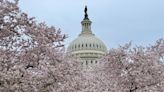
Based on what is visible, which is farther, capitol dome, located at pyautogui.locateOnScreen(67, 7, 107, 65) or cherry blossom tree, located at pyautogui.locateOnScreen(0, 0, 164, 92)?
capitol dome, located at pyautogui.locateOnScreen(67, 7, 107, 65)

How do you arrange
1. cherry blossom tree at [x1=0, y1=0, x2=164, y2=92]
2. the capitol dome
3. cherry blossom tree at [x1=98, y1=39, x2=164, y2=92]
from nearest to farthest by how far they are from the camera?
cherry blossom tree at [x1=0, y1=0, x2=164, y2=92] → cherry blossom tree at [x1=98, y1=39, x2=164, y2=92] → the capitol dome

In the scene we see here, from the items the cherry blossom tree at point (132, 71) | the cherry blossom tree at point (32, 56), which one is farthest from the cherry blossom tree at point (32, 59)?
the cherry blossom tree at point (132, 71)

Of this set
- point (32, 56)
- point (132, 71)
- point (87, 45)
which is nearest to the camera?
point (32, 56)

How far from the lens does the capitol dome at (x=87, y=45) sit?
147 meters

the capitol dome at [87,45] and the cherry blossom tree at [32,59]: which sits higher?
the capitol dome at [87,45]

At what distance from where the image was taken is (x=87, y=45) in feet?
509

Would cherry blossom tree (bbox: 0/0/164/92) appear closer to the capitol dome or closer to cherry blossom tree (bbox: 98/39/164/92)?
cherry blossom tree (bbox: 98/39/164/92)

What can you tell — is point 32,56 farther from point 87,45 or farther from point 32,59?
point 87,45

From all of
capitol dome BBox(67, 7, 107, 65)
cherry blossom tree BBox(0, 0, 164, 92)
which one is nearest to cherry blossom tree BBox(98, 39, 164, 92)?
cherry blossom tree BBox(0, 0, 164, 92)

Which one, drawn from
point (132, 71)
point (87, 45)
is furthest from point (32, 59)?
point (87, 45)

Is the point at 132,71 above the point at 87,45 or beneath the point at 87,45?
beneath

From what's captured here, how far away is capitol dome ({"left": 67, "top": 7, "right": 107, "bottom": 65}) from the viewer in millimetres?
147125

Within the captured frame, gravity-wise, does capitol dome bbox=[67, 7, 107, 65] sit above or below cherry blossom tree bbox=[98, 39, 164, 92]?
above

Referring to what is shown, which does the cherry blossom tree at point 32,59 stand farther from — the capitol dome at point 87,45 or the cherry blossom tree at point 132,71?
the capitol dome at point 87,45
